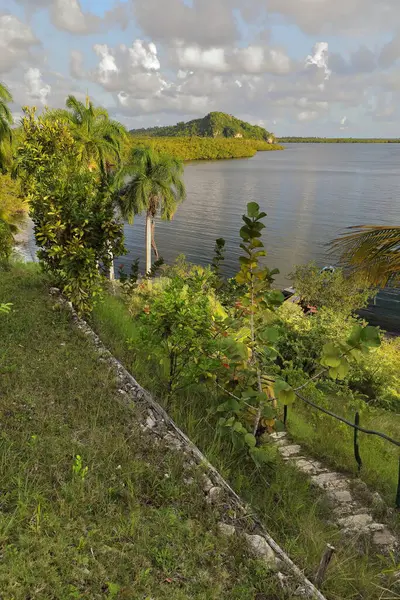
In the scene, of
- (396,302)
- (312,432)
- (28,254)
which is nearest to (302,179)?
(396,302)

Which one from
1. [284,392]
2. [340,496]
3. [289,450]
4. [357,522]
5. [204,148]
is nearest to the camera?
[284,392]

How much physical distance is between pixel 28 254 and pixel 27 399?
85.5 ft

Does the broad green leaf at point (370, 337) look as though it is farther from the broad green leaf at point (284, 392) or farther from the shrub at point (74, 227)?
the shrub at point (74, 227)

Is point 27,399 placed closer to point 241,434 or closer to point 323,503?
point 241,434

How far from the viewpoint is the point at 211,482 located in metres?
3.40

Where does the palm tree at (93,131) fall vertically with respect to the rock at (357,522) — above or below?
above

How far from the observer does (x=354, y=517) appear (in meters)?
3.78

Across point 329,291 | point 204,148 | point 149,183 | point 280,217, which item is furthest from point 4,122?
point 204,148

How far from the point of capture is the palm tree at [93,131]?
17.0 m

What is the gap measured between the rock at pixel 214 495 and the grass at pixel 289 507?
1.22 ft

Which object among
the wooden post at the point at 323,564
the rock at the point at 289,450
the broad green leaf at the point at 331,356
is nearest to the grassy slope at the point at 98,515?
the wooden post at the point at 323,564

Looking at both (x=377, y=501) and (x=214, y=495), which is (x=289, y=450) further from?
(x=214, y=495)

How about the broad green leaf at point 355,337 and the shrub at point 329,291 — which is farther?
the shrub at point 329,291

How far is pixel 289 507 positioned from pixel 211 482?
0.78 metres
